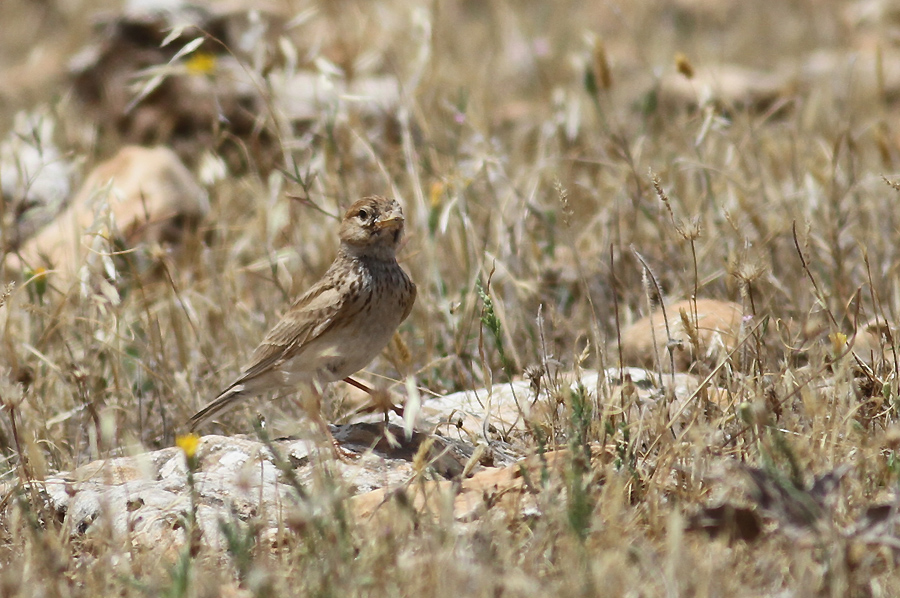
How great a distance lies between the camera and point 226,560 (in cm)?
282

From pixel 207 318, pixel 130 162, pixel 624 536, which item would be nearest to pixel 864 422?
pixel 624 536

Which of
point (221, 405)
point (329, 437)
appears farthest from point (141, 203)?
point (329, 437)

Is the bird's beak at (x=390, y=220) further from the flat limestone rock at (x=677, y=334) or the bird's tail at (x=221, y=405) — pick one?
the flat limestone rock at (x=677, y=334)

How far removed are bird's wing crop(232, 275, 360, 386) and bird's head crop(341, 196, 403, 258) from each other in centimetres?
17

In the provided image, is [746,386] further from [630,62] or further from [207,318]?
[630,62]

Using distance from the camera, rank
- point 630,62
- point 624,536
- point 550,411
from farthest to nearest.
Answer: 1. point 630,62
2. point 550,411
3. point 624,536

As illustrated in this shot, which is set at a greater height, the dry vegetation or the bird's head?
the bird's head

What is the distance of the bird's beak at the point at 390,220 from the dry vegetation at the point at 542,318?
1.01 ft

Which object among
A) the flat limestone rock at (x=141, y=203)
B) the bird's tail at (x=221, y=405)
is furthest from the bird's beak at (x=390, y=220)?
the flat limestone rock at (x=141, y=203)

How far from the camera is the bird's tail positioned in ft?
13.1

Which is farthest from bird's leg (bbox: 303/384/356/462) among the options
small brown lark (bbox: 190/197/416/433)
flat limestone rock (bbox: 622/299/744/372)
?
flat limestone rock (bbox: 622/299/744/372)

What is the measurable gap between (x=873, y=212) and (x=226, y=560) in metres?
3.62

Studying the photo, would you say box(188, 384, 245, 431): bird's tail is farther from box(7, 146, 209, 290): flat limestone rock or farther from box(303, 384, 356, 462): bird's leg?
box(7, 146, 209, 290): flat limestone rock

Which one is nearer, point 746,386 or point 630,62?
point 746,386
